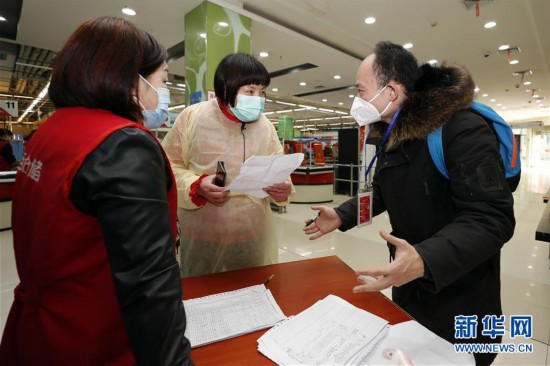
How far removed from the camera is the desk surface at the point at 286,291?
798 mm

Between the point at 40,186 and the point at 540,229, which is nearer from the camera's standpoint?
the point at 40,186

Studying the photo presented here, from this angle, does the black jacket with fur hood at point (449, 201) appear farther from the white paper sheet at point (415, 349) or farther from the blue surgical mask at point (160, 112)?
the blue surgical mask at point (160, 112)

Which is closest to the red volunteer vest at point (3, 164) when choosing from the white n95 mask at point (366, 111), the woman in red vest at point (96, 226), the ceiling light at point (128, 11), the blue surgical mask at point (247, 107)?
the ceiling light at point (128, 11)

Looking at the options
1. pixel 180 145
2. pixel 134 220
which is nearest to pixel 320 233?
pixel 180 145

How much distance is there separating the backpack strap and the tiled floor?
5.73ft

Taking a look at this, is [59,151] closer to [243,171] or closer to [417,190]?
[243,171]

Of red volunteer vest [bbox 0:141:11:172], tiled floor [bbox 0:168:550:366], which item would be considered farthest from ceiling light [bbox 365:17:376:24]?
red volunteer vest [bbox 0:141:11:172]

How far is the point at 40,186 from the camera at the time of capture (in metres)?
0.58

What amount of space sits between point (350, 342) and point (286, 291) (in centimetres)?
36

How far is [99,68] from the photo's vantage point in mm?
621

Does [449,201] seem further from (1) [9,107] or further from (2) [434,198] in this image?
(1) [9,107]

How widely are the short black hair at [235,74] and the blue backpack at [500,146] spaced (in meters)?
0.90

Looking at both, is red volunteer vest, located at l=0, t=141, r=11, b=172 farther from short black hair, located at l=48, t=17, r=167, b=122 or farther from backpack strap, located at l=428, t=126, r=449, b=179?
backpack strap, located at l=428, t=126, r=449, b=179

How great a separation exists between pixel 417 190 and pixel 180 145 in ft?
3.76
